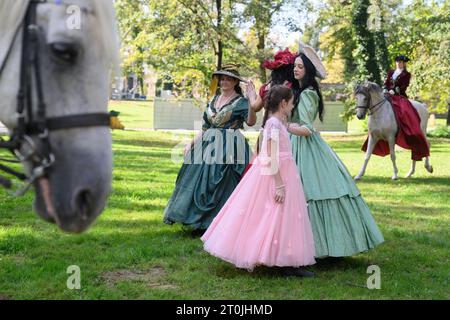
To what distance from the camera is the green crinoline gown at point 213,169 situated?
655cm

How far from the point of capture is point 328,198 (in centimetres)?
523

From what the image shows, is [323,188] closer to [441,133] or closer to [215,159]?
[215,159]

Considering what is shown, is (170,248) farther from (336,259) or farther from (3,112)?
(3,112)

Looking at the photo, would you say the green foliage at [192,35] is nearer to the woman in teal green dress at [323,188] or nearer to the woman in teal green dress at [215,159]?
the woman in teal green dress at [215,159]

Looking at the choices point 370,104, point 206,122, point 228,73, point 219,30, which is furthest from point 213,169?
point 219,30

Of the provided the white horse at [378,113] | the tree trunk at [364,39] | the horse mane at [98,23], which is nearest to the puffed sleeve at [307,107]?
the horse mane at [98,23]

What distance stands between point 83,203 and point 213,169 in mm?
4525

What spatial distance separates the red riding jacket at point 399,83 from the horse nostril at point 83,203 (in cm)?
1118

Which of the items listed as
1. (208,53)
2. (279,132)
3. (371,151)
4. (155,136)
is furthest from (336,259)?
(155,136)

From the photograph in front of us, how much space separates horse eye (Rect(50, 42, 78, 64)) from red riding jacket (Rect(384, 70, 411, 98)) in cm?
1116

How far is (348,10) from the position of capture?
23547 millimetres

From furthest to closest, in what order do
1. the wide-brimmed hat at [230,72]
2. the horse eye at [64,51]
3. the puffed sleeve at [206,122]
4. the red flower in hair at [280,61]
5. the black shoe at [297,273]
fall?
the puffed sleeve at [206,122] < the wide-brimmed hat at [230,72] < the red flower in hair at [280,61] < the black shoe at [297,273] < the horse eye at [64,51]

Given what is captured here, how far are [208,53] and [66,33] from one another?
18374 mm

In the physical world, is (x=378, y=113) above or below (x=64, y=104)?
below
